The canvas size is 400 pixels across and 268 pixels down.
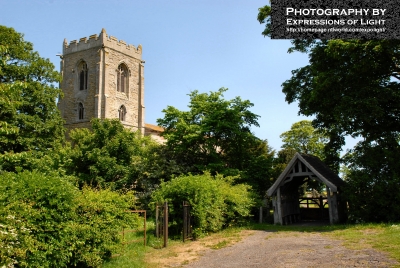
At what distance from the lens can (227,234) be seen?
15047mm

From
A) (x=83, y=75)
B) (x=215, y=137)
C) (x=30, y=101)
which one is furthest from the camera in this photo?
(x=83, y=75)

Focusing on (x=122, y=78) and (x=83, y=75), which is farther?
(x=122, y=78)

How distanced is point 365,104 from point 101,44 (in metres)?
37.6

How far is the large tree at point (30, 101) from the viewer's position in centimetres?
2402

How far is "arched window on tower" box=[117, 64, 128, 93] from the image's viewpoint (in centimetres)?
4762

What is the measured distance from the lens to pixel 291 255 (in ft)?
33.2

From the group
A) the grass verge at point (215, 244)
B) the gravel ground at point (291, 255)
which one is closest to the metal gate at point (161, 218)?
the grass verge at point (215, 244)

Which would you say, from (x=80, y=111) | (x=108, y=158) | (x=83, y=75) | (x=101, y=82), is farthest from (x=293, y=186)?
(x=83, y=75)

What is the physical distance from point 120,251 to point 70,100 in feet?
135

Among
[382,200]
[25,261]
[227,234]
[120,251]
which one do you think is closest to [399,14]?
A: [382,200]

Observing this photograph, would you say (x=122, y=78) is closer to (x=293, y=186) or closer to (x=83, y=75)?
(x=83, y=75)

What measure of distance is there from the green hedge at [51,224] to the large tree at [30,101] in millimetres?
17028

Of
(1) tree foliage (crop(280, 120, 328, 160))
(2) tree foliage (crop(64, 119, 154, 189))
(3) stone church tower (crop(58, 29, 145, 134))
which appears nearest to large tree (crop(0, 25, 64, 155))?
(2) tree foliage (crop(64, 119, 154, 189))

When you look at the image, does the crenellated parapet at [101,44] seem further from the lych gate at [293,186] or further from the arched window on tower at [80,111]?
the lych gate at [293,186]
